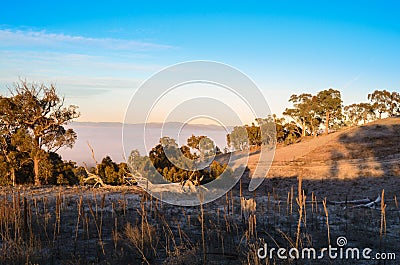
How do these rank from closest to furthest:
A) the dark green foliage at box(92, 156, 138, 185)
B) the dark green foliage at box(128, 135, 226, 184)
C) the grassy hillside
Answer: the dark green foliage at box(128, 135, 226, 184) < the dark green foliage at box(92, 156, 138, 185) < the grassy hillside

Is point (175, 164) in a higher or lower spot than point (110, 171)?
higher

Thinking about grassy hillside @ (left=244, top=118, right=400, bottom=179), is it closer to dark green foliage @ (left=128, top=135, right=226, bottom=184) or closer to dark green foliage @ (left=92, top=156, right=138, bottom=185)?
dark green foliage @ (left=128, top=135, right=226, bottom=184)

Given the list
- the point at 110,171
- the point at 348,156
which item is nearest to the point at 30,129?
the point at 110,171

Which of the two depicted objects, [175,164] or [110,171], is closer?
[175,164]

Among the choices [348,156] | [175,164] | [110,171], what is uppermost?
[175,164]

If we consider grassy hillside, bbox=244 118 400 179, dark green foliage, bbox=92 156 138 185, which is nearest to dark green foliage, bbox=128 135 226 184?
dark green foliage, bbox=92 156 138 185

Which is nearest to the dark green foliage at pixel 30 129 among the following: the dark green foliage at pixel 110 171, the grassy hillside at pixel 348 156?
the dark green foliage at pixel 110 171

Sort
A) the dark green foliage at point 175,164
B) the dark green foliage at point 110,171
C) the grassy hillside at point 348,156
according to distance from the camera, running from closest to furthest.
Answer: the dark green foliage at point 175,164 → the dark green foliage at point 110,171 → the grassy hillside at point 348,156

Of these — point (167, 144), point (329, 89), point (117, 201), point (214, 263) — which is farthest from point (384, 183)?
point (329, 89)

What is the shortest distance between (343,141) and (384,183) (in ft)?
54.3

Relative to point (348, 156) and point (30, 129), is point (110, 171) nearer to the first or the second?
point (30, 129)

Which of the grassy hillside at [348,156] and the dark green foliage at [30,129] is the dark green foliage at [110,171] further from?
the grassy hillside at [348,156]

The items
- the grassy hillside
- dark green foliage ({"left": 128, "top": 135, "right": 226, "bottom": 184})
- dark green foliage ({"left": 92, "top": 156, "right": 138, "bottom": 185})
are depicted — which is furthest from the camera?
the grassy hillside

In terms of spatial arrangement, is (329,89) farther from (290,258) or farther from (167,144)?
(290,258)
